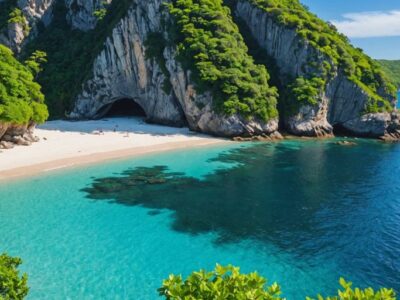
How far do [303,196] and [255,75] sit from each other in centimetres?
3579

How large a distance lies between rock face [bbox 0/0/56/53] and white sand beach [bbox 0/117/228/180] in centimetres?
2891

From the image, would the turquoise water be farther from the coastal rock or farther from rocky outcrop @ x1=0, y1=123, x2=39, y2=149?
rocky outcrop @ x1=0, y1=123, x2=39, y2=149

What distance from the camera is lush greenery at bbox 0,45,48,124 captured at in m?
44.2

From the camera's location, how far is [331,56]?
67625 mm

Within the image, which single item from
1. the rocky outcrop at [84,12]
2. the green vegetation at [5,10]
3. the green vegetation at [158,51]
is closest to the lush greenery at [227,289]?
the green vegetation at [158,51]

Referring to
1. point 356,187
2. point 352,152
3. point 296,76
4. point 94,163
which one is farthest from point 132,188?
point 296,76

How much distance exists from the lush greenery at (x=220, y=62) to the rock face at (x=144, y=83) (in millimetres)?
2190

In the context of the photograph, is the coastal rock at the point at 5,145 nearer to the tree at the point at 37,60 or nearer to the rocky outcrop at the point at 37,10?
the tree at the point at 37,60

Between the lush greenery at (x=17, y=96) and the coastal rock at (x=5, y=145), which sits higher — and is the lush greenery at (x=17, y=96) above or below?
above

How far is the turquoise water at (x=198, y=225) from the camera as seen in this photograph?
19.3m

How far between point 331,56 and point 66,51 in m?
56.1

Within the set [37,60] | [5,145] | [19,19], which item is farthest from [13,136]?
[19,19]

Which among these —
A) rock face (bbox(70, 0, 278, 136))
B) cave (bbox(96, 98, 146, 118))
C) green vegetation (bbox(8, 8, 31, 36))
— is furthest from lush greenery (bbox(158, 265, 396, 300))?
green vegetation (bbox(8, 8, 31, 36))

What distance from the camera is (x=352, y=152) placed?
177 ft
